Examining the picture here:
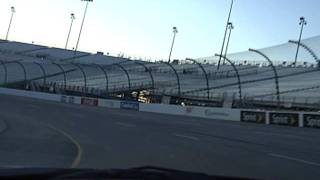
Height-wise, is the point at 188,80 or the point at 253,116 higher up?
the point at 188,80

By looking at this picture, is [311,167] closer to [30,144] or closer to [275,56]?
[30,144]

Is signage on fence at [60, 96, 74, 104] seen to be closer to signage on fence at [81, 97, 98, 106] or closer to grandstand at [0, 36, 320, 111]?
signage on fence at [81, 97, 98, 106]

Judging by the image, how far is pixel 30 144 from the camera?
20.8m

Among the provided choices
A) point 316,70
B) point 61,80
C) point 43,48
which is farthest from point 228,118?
point 43,48

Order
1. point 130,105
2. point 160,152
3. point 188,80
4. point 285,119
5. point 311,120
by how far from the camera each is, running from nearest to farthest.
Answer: point 160,152
point 311,120
point 285,119
point 130,105
point 188,80

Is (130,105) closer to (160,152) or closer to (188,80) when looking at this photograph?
(188,80)

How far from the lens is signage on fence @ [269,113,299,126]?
43.9m

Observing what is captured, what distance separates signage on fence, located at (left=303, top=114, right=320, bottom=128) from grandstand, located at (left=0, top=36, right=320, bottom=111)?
1049 centimetres


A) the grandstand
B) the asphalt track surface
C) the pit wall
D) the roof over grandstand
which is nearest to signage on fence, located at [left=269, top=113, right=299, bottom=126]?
the pit wall

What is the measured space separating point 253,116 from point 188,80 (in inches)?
1782

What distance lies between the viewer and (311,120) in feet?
139

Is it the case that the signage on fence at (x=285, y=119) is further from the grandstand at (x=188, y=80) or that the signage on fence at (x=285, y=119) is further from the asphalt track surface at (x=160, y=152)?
the asphalt track surface at (x=160, y=152)

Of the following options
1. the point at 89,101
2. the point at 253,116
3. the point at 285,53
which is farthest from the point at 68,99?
the point at 285,53

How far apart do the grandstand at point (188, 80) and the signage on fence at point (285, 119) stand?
8.08 metres
